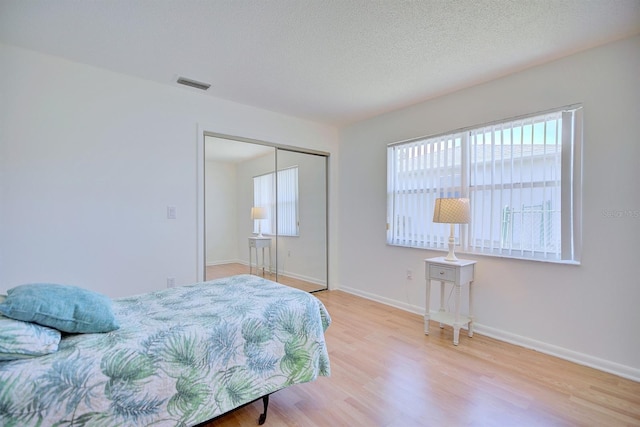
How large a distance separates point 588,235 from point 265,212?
3284 mm

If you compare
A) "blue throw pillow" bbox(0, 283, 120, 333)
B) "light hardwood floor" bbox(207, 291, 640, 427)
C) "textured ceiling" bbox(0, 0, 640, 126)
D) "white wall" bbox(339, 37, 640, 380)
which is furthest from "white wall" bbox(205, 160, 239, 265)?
"white wall" bbox(339, 37, 640, 380)

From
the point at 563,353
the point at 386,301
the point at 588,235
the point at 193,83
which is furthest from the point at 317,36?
the point at 563,353

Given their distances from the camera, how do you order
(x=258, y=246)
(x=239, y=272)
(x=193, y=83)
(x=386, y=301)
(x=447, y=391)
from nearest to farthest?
1. (x=447, y=391)
2. (x=193, y=83)
3. (x=239, y=272)
4. (x=386, y=301)
5. (x=258, y=246)

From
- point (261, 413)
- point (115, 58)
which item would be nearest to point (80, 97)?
point (115, 58)

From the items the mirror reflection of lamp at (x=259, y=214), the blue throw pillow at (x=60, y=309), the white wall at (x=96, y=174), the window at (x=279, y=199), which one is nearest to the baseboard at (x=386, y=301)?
the window at (x=279, y=199)

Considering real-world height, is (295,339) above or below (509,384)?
above

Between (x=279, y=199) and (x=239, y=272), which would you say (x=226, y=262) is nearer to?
(x=239, y=272)

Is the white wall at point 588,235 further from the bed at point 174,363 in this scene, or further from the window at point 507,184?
the bed at point 174,363

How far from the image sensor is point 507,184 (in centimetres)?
276

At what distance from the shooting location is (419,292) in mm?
3496

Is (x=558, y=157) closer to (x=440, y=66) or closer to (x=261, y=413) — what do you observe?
(x=440, y=66)

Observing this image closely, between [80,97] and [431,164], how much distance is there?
3471mm

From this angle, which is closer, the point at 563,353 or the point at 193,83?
the point at 563,353

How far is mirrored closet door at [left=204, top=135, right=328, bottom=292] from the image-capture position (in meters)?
3.51
